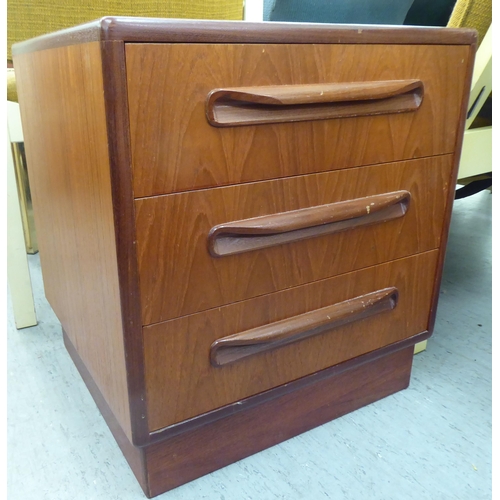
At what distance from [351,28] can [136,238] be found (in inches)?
12.4

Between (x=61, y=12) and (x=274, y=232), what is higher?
(x=61, y=12)

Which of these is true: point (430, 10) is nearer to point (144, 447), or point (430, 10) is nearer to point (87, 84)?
point (87, 84)

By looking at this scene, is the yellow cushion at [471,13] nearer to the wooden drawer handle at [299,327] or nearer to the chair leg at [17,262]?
the wooden drawer handle at [299,327]

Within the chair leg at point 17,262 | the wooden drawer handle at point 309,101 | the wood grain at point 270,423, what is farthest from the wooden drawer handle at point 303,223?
the chair leg at point 17,262

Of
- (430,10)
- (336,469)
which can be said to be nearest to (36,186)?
(336,469)

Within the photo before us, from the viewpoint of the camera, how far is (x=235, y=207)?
51 centimetres

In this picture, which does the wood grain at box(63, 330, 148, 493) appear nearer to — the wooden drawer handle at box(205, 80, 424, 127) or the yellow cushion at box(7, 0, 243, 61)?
the wooden drawer handle at box(205, 80, 424, 127)

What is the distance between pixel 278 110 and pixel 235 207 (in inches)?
4.3

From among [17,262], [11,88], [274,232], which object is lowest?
[17,262]

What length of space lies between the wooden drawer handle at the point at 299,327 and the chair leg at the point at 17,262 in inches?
20.8

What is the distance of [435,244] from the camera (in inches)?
27.4

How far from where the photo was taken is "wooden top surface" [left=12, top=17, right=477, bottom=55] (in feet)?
1.34

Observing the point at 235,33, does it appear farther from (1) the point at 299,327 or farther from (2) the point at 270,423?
(2) the point at 270,423

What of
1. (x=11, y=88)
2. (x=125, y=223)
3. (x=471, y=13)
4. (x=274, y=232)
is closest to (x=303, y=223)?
(x=274, y=232)
